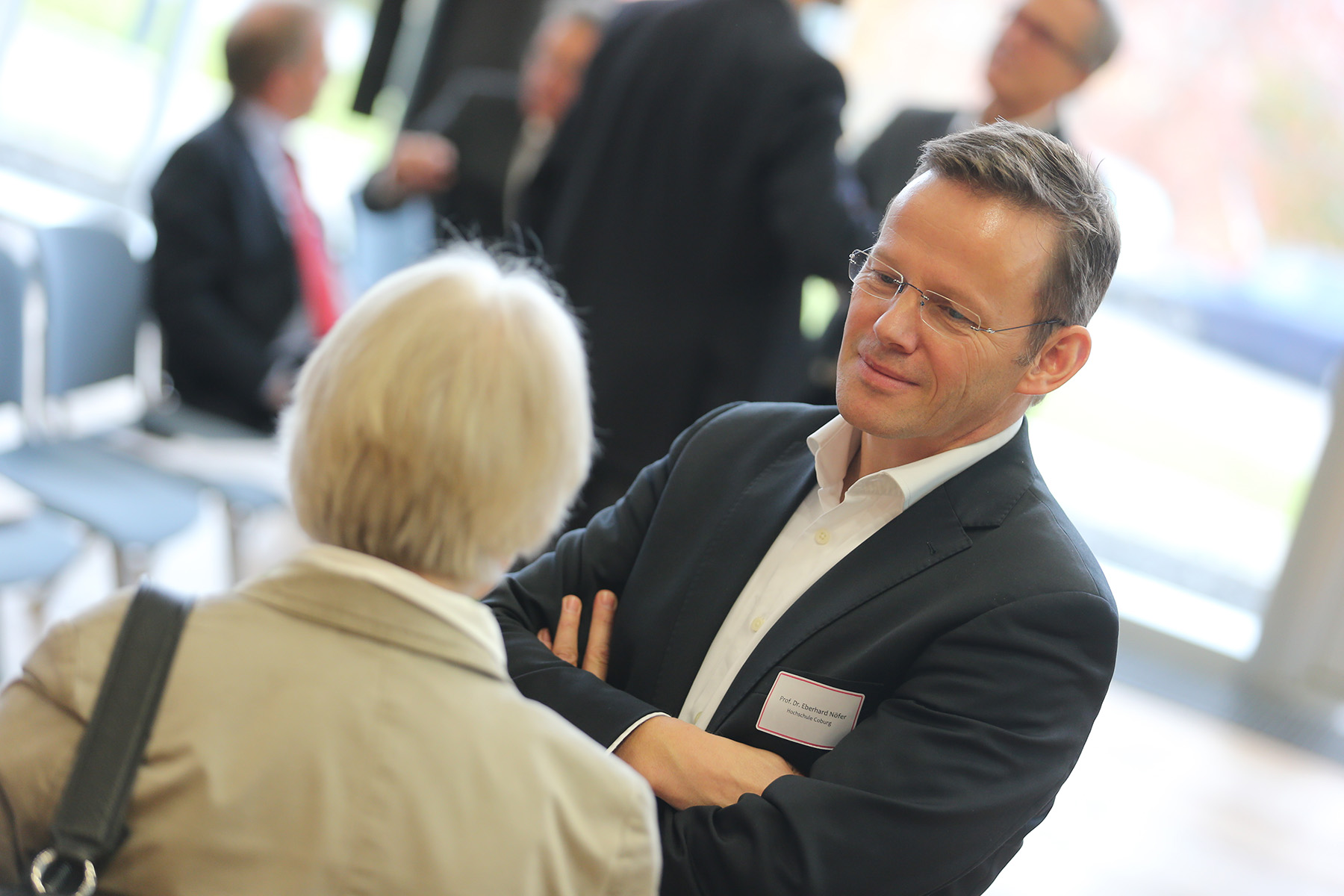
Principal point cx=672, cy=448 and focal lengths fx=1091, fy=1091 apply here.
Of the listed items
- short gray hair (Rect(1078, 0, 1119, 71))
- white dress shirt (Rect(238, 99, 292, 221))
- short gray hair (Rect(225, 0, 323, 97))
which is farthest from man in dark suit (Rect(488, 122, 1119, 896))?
short gray hair (Rect(225, 0, 323, 97))

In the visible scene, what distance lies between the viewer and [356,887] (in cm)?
94

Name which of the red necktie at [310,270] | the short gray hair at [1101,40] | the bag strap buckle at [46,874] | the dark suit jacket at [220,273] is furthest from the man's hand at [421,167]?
the bag strap buckle at [46,874]

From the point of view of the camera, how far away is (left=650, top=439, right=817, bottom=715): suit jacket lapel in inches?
57.3

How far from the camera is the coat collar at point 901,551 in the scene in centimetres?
133

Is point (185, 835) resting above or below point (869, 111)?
below

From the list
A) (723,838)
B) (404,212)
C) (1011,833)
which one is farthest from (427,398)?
(404,212)

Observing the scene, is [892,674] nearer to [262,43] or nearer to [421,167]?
[421,167]

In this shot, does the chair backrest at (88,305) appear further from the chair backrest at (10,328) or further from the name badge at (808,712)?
the name badge at (808,712)

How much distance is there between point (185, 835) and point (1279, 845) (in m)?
3.49

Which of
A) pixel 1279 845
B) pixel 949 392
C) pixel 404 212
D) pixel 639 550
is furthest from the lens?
pixel 404 212

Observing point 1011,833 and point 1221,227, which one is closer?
point 1011,833

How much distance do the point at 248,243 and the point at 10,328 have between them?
30.2 inches

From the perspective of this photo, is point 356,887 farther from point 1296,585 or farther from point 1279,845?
point 1296,585

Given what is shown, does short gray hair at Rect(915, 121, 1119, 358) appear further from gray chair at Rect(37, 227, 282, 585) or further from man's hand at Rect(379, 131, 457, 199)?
man's hand at Rect(379, 131, 457, 199)
